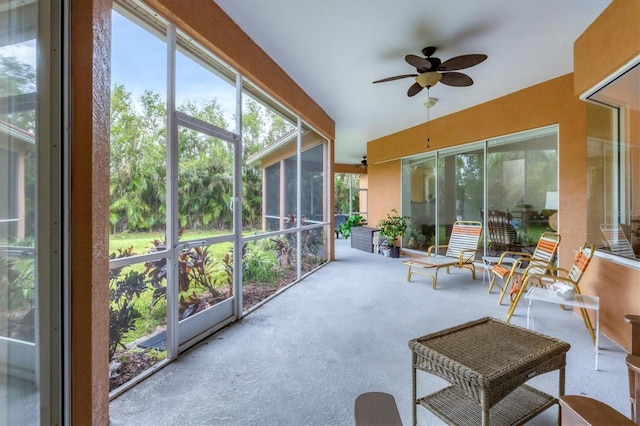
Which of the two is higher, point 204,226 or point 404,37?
point 404,37

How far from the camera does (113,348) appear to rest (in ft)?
6.49

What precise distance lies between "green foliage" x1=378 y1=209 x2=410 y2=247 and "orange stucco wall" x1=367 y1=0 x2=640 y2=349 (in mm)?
1582

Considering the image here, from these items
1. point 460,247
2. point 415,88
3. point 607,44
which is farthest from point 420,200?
point 607,44

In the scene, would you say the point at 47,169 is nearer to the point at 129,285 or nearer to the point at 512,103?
the point at 129,285

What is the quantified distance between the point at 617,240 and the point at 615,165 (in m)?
0.80

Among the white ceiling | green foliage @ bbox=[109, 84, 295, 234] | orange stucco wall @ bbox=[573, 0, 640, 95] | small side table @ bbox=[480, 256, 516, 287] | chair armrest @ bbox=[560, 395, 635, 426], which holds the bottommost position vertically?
small side table @ bbox=[480, 256, 516, 287]

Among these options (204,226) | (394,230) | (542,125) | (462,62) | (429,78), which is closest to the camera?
(204,226)

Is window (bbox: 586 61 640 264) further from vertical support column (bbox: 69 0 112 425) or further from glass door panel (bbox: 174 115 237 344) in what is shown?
vertical support column (bbox: 69 0 112 425)

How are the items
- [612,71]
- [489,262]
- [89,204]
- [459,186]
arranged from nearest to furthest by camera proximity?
1. [89,204]
2. [612,71]
3. [489,262]
4. [459,186]

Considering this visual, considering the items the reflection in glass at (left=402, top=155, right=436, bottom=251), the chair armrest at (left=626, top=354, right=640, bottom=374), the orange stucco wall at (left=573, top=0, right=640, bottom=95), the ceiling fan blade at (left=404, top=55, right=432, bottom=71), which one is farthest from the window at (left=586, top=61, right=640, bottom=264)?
the reflection in glass at (left=402, top=155, right=436, bottom=251)

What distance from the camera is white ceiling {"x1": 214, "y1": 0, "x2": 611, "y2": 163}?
2.56 m

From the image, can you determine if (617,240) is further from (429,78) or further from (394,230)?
(394,230)

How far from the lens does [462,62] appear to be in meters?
2.96

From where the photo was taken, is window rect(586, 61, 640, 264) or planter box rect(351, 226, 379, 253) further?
planter box rect(351, 226, 379, 253)
